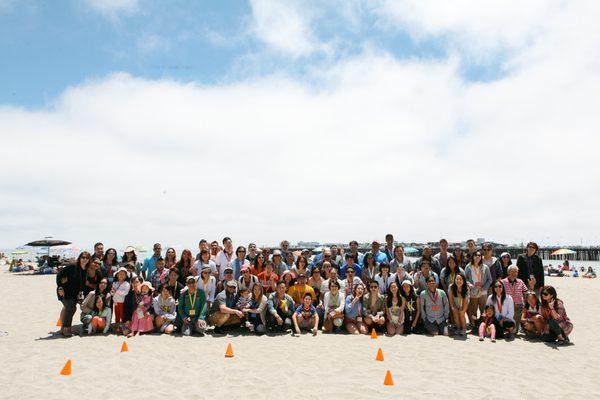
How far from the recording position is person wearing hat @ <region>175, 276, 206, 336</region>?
9.44 meters

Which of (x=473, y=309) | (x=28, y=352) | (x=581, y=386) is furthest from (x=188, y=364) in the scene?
(x=473, y=309)

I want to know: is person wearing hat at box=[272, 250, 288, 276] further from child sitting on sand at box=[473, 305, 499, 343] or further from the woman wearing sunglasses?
the woman wearing sunglasses

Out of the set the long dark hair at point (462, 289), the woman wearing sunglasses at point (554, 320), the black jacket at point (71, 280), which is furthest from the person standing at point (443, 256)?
the black jacket at point (71, 280)

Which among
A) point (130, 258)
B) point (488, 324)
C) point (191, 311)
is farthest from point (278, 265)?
point (488, 324)

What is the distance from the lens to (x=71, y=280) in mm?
9430

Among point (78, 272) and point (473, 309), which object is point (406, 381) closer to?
point (473, 309)

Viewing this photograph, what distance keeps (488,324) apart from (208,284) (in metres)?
6.30

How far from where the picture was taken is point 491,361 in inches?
288

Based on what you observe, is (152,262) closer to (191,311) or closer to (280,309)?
(191,311)

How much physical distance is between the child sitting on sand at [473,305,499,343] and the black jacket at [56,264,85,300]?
346 inches

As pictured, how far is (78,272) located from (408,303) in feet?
24.5

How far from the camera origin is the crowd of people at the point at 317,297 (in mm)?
9297

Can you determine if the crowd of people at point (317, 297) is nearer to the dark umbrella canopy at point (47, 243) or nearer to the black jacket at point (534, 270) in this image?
the black jacket at point (534, 270)

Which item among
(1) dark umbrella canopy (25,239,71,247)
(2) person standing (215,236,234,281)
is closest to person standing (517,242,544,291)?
(2) person standing (215,236,234,281)
